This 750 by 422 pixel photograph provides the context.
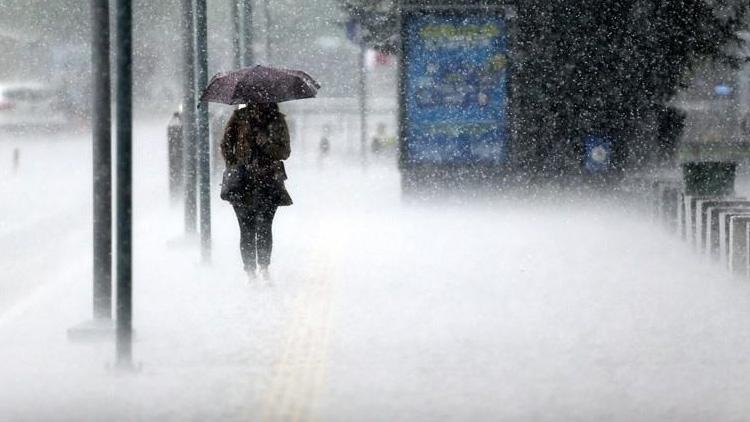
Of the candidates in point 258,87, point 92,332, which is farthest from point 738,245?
point 92,332

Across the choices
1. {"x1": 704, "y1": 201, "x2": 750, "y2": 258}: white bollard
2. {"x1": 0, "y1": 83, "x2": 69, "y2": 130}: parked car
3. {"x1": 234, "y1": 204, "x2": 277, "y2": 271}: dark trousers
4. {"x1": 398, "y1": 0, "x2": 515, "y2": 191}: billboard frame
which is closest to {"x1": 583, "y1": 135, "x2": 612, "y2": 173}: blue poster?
{"x1": 398, "y1": 0, "x2": 515, "y2": 191}: billboard frame

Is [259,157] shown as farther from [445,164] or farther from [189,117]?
[445,164]

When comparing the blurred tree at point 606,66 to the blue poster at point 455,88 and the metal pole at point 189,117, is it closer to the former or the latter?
the blue poster at point 455,88

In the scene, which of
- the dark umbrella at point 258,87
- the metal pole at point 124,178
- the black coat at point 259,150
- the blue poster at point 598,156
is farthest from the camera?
the blue poster at point 598,156

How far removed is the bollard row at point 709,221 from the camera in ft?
43.0

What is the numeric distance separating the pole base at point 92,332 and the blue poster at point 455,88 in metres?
10.5

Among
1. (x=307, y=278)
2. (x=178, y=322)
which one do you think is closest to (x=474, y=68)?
(x=307, y=278)

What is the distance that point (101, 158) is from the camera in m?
9.91

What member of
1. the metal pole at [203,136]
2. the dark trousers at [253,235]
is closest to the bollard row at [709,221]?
the dark trousers at [253,235]

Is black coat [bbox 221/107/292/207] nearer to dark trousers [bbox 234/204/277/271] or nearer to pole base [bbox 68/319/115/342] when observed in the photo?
dark trousers [bbox 234/204/277/271]

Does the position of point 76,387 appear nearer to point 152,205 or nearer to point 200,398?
point 200,398

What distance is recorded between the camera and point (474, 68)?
20.2 meters

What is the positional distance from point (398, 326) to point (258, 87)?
8.79ft

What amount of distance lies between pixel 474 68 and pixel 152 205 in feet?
17.2
